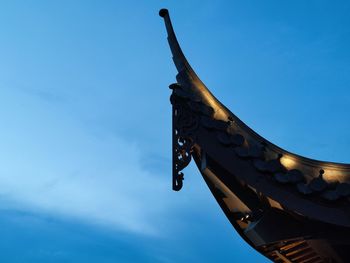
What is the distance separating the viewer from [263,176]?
5.21 meters

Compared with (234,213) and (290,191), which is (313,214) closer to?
(290,191)

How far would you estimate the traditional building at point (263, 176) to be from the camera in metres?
5.00

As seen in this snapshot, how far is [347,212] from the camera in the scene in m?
4.86

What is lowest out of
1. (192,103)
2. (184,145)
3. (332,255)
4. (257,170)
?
(332,255)

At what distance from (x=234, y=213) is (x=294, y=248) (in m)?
0.91

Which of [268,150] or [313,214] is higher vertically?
[268,150]

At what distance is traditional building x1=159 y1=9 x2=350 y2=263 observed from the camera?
500 centimetres

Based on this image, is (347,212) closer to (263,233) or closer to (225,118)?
(263,233)

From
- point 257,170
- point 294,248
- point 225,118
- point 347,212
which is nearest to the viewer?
point 347,212

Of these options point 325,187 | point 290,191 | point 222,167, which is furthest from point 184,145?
point 325,187

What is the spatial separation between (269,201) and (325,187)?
66 centimetres

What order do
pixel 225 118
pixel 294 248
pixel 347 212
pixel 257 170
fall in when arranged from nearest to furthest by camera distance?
pixel 347 212 < pixel 257 170 < pixel 225 118 < pixel 294 248

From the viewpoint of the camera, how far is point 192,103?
18.2 feet

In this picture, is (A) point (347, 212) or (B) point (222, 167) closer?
(A) point (347, 212)
